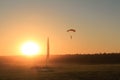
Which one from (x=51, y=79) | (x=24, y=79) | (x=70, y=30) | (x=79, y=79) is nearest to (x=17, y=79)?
(x=24, y=79)

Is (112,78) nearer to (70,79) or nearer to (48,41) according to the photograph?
(70,79)

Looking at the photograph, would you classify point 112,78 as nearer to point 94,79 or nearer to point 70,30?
point 94,79

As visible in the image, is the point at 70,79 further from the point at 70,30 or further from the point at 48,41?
the point at 48,41

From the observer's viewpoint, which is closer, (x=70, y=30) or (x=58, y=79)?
(x=58, y=79)

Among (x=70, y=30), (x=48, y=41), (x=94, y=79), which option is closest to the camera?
(x=94, y=79)

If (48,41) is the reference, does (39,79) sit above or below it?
below

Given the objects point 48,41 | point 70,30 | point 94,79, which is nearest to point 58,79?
point 94,79

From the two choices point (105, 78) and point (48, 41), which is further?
point (48, 41)

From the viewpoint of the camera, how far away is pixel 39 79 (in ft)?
139

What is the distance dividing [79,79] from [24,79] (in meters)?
5.97

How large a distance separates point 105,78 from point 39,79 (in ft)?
23.0

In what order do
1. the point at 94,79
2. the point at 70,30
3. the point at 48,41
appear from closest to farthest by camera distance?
the point at 94,79, the point at 70,30, the point at 48,41

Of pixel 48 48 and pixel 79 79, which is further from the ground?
pixel 48 48

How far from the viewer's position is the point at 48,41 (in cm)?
7394
